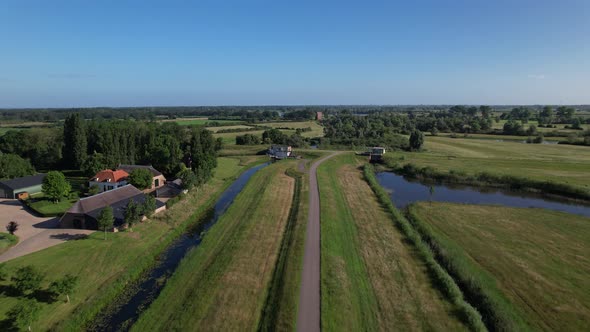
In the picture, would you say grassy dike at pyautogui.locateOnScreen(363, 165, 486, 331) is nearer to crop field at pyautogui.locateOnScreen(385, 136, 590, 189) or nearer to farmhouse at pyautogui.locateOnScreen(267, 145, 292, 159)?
crop field at pyautogui.locateOnScreen(385, 136, 590, 189)

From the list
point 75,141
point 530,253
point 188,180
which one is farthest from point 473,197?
point 75,141

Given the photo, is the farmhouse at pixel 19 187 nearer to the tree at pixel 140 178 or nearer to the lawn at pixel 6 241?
the tree at pixel 140 178

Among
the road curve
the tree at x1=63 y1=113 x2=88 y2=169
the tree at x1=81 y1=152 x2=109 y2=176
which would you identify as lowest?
the road curve

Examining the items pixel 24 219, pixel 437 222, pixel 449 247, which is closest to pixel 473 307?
pixel 449 247

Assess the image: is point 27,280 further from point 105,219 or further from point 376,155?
point 376,155

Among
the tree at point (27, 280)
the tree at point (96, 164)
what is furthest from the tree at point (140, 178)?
the tree at point (27, 280)

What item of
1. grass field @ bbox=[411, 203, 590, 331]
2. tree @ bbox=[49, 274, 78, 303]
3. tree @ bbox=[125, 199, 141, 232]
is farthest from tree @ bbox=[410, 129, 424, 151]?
tree @ bbox=[49, 274, 78, 303]
